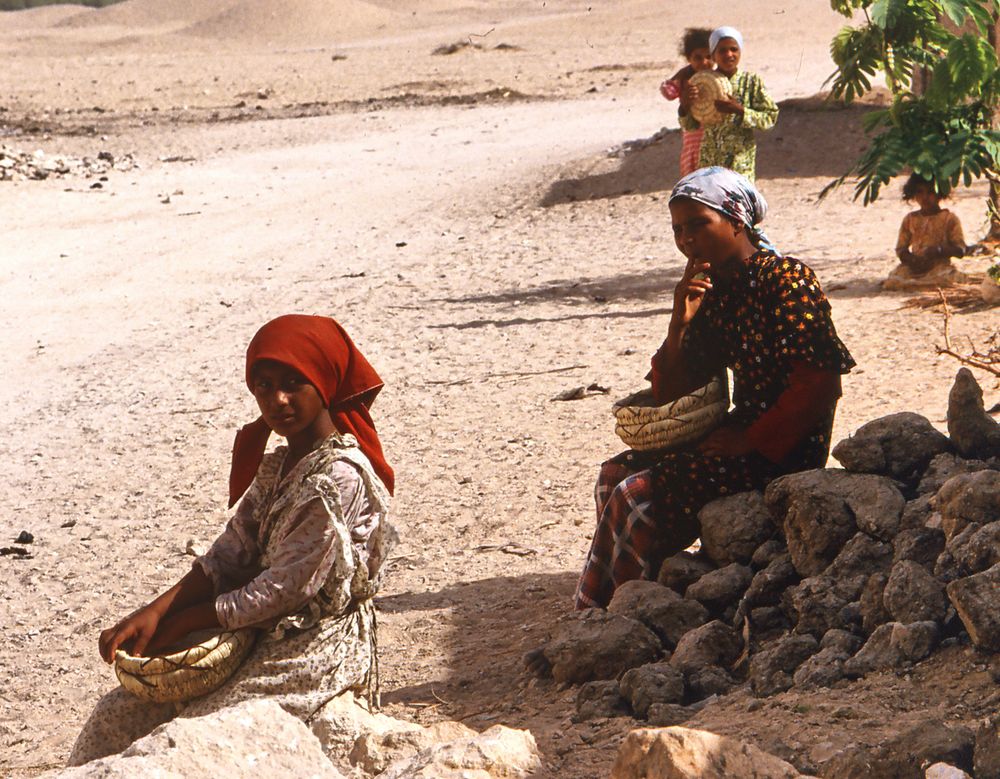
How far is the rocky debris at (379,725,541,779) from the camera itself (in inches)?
104

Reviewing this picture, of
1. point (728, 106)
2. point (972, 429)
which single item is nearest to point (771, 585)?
point (972, 429)

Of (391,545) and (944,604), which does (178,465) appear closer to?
(391,545)

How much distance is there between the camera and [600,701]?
3.61 m

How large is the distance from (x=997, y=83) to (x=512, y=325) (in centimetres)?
314

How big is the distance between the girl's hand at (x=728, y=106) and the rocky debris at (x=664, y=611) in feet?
14.7

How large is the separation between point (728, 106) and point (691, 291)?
4.13 m

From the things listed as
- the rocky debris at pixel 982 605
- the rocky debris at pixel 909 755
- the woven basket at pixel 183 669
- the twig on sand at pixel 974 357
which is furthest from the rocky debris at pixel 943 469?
the woven basket at pixel 183 669

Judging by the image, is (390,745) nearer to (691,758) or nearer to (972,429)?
(691,758)

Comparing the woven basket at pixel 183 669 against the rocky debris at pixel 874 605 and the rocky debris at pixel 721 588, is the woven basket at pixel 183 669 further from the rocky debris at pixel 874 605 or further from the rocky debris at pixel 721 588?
the rocky debris at pixel 874 605

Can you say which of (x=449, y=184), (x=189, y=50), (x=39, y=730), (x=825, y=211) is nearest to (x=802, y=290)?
(x=39, y=730)

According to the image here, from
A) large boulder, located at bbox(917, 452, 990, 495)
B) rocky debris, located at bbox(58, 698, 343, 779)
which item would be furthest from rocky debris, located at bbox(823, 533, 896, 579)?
rocky debris, located at bbox(58, 698, 343, 779)

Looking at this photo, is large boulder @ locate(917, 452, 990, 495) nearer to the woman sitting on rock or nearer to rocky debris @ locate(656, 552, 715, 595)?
the woman sitting on rock

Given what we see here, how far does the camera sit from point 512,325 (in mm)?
8859

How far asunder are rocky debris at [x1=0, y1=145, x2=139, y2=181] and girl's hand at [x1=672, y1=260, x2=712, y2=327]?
45.7 ft
